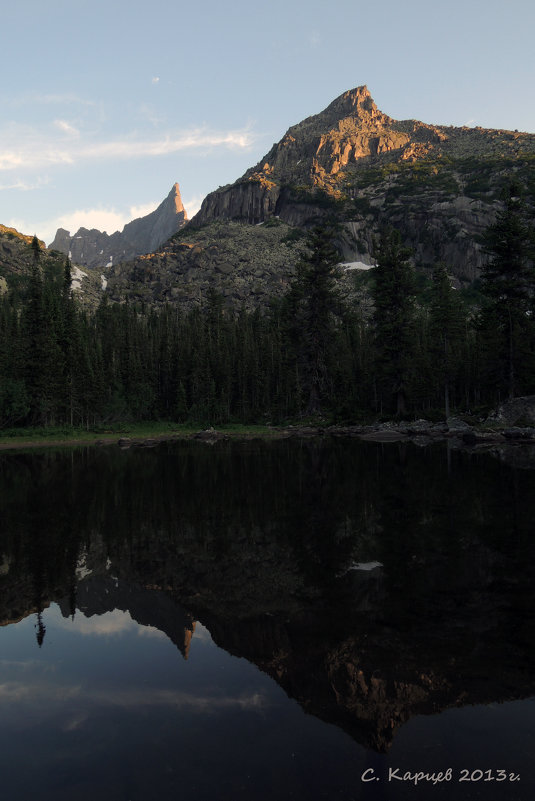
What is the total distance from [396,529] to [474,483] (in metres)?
8.80

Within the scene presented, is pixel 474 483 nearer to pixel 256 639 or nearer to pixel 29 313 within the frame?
pixel 256 639

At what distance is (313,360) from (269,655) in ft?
222

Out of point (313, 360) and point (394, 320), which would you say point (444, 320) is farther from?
point (313, 360)

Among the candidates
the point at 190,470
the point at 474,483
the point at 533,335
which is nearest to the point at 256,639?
the point at 474,483

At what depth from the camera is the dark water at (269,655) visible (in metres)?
4.57

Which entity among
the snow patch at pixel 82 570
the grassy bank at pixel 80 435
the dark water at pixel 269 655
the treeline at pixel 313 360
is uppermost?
the treeline at pixel 313 360

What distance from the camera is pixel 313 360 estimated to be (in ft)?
241

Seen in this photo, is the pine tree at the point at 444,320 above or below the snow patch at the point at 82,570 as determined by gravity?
above

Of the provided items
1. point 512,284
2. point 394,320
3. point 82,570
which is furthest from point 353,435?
point 82,570

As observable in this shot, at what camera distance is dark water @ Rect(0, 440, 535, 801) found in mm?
4574

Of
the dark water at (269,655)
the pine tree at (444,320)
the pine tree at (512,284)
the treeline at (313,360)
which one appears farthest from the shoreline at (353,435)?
the dark water at (269,655)

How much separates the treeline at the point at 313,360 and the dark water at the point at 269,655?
47.0m

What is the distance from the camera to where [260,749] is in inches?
192

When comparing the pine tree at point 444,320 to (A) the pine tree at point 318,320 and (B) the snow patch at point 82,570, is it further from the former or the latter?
(B) the snow patch at point 82,570
